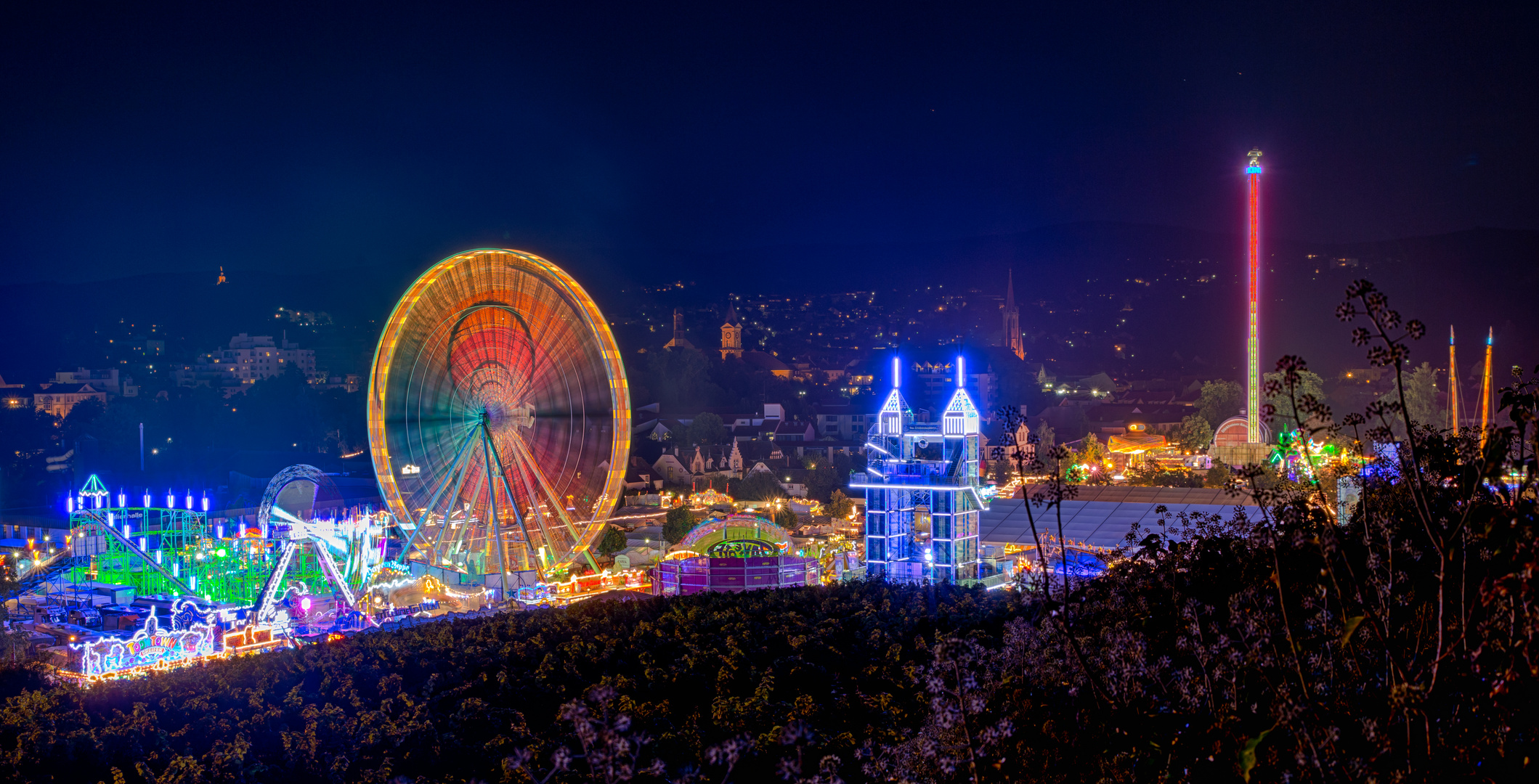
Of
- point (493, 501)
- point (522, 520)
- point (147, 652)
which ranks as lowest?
point (147, 652)

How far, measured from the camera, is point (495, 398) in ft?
85.6

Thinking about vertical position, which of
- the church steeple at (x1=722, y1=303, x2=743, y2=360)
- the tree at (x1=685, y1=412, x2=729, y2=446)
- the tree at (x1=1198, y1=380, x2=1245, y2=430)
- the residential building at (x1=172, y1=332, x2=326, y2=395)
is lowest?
the tree at (x1=685, y1=412, x2=729, y2=446)

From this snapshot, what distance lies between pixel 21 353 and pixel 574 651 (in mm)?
111821


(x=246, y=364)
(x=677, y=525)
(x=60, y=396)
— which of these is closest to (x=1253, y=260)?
(x=677, y=525)

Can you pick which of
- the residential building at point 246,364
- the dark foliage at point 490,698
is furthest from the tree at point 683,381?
the dark foliage at point 490,698

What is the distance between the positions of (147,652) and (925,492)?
15.2 metres

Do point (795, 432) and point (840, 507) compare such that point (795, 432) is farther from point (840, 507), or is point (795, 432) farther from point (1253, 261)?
point (1253, 261)

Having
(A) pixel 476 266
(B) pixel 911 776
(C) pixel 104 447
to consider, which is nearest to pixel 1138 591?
(B) pixel 911 776

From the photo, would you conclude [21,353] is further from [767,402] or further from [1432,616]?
[1432,616]

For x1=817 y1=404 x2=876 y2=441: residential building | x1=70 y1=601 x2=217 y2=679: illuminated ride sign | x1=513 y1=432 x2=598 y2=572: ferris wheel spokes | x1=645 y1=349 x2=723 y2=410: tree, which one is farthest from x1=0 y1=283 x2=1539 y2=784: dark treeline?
x1=645 y1=349 x2=723 y2=410: tree

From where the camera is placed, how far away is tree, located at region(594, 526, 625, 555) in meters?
36.8

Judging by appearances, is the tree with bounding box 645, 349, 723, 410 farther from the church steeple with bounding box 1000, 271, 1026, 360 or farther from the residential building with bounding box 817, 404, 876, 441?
the church steeple with bounding box 1000, 271, 1026, 360

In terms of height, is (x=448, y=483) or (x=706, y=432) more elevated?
(x=706, y=432)

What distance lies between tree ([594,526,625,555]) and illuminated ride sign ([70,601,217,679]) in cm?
1702
